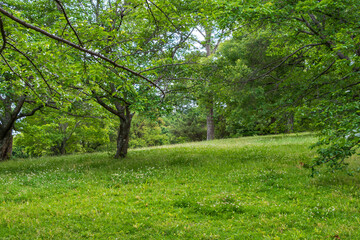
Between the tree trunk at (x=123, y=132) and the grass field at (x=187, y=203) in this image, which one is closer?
the grass field at (x=187, y=203)

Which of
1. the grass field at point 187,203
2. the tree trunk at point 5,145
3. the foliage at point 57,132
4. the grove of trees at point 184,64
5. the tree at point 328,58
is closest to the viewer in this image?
the grass field at point 187,203

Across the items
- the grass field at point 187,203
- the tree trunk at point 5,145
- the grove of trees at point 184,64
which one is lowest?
the grass field at point 187,203

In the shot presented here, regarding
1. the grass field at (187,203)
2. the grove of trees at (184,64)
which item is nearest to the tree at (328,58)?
the grove of trees at (184,64)

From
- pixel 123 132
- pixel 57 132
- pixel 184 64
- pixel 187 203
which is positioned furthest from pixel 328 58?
pixel 57 132

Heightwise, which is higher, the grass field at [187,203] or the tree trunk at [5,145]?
the tree trunk at [5,145]

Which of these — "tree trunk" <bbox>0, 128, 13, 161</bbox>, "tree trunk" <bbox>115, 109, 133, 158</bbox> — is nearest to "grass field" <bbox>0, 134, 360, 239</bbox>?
Answer: "tree trunk" <bbox>115, 109, 133, 158</bbox>

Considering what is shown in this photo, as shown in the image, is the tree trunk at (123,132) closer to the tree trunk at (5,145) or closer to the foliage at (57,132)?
the foliage at (57,132)

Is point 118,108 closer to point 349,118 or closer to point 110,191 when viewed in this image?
point 110,191

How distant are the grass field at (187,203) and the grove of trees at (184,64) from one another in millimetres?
1254

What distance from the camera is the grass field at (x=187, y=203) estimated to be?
5359 millimetres

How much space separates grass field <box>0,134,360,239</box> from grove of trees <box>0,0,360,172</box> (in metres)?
1.25

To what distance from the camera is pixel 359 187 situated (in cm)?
741

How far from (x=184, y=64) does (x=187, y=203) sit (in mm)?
6183

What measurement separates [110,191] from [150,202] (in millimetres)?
1912
